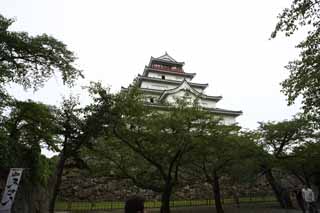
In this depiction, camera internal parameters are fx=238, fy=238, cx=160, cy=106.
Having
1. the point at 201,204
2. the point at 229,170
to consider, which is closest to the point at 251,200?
the point at 201,204

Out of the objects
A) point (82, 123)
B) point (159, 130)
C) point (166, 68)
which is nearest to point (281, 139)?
point (159, 130)

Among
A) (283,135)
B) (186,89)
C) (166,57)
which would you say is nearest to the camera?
(283,135)

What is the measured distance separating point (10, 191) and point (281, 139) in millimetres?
13448

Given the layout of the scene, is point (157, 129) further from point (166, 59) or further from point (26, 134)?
point (166, 59)

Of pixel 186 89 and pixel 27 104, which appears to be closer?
pixel 27 104

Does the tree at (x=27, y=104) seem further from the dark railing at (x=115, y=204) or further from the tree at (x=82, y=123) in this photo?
the dark railing at (x=115, y=204)

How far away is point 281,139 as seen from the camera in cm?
1395

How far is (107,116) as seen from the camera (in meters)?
9.80

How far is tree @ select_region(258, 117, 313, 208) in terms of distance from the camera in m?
13.4

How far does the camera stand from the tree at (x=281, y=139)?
13.4 metres

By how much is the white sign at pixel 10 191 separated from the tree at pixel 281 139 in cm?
1172

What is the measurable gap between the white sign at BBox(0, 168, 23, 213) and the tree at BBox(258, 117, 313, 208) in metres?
11.7

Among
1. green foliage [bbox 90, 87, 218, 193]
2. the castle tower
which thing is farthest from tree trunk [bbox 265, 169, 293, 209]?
the castle tower

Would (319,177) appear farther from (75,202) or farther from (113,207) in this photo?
(75,202)
